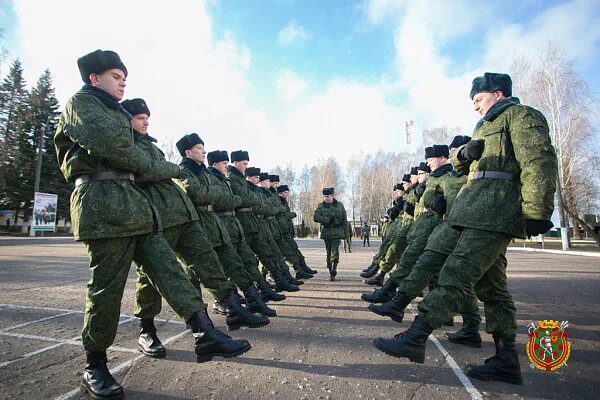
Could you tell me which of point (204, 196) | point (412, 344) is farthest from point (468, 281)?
point (204, 196)

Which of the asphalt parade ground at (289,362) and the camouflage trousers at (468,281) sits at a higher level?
the camouflage trousers at (468,281)

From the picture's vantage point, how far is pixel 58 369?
9.77ft

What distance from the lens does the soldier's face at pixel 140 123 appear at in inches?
150

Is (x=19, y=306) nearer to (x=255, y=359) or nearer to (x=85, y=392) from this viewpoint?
(x=85, y=392)

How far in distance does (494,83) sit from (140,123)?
3456 millimetres

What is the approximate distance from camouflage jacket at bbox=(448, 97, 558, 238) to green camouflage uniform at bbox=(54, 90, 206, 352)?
2300 mm

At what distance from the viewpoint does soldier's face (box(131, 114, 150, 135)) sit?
380cm

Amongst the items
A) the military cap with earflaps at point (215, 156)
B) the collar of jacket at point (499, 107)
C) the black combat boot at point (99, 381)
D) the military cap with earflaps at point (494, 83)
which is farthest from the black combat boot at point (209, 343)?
the military cap with earflaps at point (215, 156)

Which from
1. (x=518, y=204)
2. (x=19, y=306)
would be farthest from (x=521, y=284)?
(x=19, y=306)

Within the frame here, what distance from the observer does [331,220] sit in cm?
935

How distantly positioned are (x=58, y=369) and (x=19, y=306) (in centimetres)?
299

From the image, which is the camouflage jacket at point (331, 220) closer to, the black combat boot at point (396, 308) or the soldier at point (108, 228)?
the black combat boot at point (396, 308)

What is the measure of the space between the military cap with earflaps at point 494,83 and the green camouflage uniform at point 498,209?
208 mm

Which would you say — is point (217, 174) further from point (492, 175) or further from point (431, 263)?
point (492, 175)
